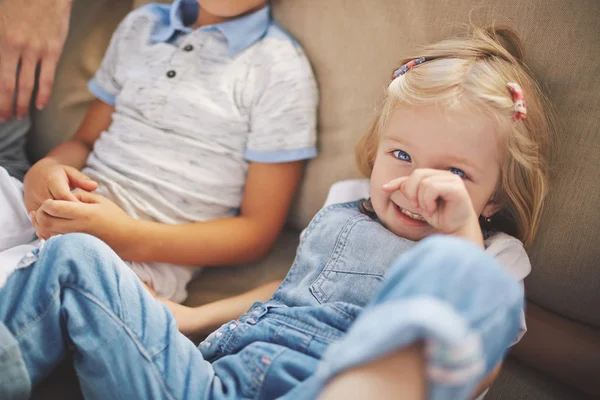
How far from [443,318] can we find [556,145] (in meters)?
0.50

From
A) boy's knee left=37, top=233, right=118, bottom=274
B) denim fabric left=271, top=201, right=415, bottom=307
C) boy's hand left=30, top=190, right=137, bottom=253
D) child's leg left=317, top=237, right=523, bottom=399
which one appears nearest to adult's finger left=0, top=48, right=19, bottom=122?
boy's hand left=30, top=190, right=137, bottom=253

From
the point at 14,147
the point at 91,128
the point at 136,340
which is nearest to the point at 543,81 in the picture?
the point at 136,340

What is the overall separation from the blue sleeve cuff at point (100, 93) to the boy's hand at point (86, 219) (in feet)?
0.90

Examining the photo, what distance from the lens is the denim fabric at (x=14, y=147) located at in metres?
1.11

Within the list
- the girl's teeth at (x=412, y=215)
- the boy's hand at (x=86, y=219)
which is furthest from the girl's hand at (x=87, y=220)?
the girl's teeth at (x=412, y=215)

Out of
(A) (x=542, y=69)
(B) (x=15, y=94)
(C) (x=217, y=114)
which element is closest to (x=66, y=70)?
(B) (x=15, y=94)

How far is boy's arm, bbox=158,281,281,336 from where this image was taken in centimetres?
88

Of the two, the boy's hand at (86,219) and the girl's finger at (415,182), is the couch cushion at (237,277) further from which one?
the girl's finger at (415,182)

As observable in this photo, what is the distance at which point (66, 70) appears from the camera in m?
1.20

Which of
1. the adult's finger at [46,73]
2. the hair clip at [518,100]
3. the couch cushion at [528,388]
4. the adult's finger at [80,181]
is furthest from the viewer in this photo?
the adult's finger at [46,73]

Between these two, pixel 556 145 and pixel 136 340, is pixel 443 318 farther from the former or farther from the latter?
pixel 556 145

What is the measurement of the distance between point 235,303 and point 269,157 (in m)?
0.26

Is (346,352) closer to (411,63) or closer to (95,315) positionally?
(95,315)

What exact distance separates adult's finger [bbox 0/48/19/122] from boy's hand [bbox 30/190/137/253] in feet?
0.90
